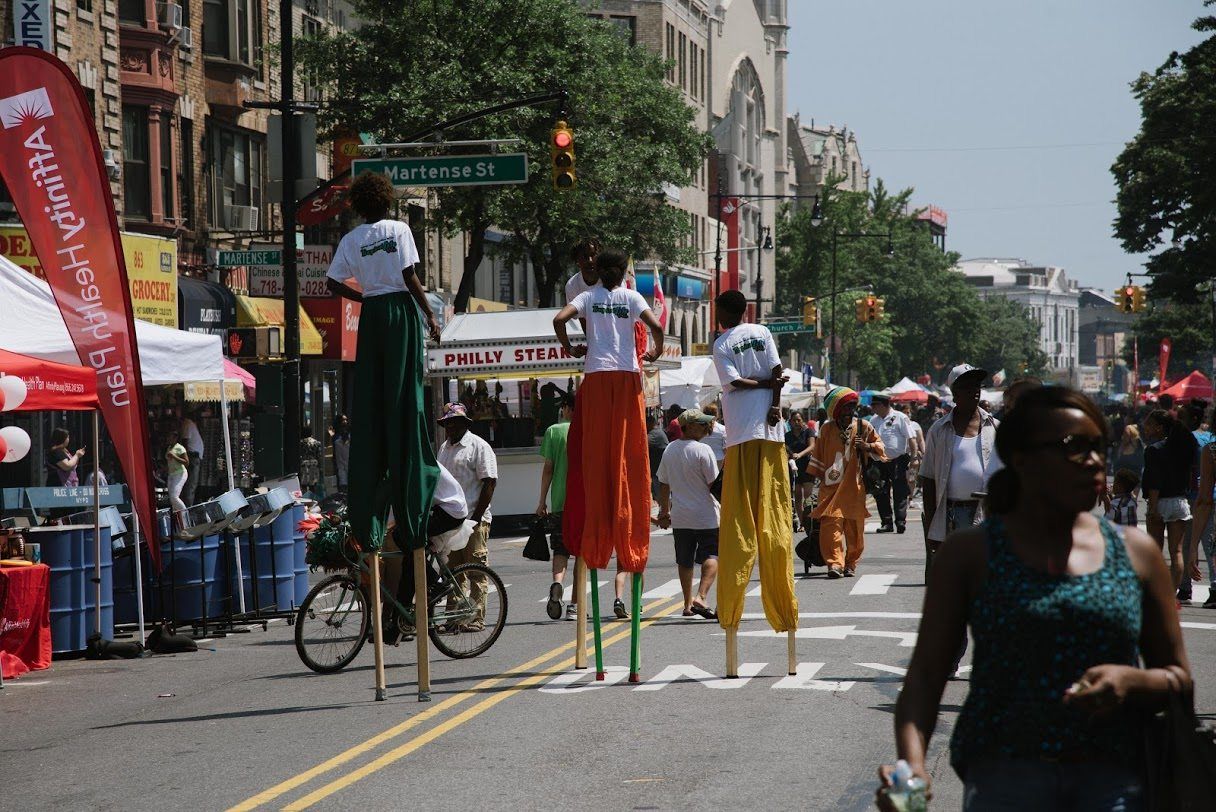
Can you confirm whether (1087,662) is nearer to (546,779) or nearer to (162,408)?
(546,779)

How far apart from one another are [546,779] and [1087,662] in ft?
15.3

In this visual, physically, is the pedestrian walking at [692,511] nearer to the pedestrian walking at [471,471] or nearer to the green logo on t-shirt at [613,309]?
the pedestrian walking at [471,471]

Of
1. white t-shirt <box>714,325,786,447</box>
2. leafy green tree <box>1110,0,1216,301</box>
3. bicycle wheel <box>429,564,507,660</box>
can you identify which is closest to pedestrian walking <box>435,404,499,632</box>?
bicycle wheel <box>429,564,507,660</box>

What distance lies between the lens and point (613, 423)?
1106cm

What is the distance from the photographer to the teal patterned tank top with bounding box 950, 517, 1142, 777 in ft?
12.4

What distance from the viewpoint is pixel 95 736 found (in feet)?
33.1

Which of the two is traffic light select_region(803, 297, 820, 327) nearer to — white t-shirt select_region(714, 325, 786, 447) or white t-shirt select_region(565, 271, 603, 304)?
white t-shirt select_region(565, 271, 603, 304)

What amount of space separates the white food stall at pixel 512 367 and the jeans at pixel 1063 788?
73.0 ft

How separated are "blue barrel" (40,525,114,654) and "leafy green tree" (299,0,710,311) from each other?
79.4ft

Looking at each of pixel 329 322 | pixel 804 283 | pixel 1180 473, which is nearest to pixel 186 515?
pixel 1180 473

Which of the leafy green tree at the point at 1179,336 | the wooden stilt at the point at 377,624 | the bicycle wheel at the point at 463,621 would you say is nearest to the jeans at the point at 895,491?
the bicycle wheel at the point at 463,621

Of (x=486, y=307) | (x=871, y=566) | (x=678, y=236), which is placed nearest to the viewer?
(x=871, y=566)

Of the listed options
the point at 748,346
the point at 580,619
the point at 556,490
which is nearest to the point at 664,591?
the point at 556,490

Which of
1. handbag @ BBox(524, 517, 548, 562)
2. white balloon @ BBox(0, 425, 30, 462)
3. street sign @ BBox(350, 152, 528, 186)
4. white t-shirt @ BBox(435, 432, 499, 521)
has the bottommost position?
handbag @ BBox(524, 517, 548, 562)
